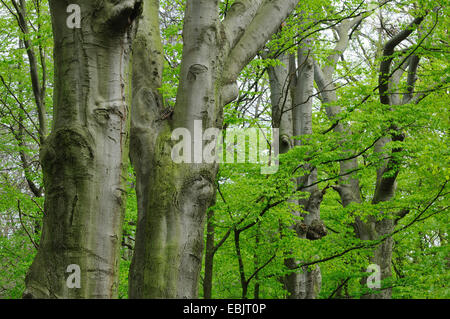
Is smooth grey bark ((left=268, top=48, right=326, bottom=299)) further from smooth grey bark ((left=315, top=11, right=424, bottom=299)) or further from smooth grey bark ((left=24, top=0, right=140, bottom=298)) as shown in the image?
smooth grey bark ((left=24, top=0, right=140, bottom=298))

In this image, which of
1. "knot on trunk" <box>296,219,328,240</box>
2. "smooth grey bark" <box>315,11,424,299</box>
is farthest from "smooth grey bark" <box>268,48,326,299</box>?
"smooth grey bark" <box>315,11,424,299</box>

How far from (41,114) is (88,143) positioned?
731cm

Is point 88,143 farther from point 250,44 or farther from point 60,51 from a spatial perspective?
point 250,44

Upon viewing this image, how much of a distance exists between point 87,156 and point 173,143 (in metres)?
0.99

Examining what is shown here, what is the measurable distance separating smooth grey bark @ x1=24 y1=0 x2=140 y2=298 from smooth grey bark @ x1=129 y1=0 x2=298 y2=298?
633mm

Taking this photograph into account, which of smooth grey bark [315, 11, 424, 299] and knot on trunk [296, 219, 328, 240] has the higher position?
smooth grey bark [315, 11, 424, 299]

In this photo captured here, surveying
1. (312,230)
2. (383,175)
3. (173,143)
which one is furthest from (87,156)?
(383,175)

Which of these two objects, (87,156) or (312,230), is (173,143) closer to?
(87,156)

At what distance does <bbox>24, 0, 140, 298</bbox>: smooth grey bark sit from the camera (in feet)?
7.45

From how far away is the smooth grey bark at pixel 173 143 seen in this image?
3.02m

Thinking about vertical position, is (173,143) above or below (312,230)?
below

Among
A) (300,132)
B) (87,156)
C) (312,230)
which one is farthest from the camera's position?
(300,132)

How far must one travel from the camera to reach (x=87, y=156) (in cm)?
237

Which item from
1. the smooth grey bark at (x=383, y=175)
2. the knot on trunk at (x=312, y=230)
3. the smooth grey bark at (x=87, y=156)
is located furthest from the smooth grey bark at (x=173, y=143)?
the knot on trunk at (x=312, y=230)
